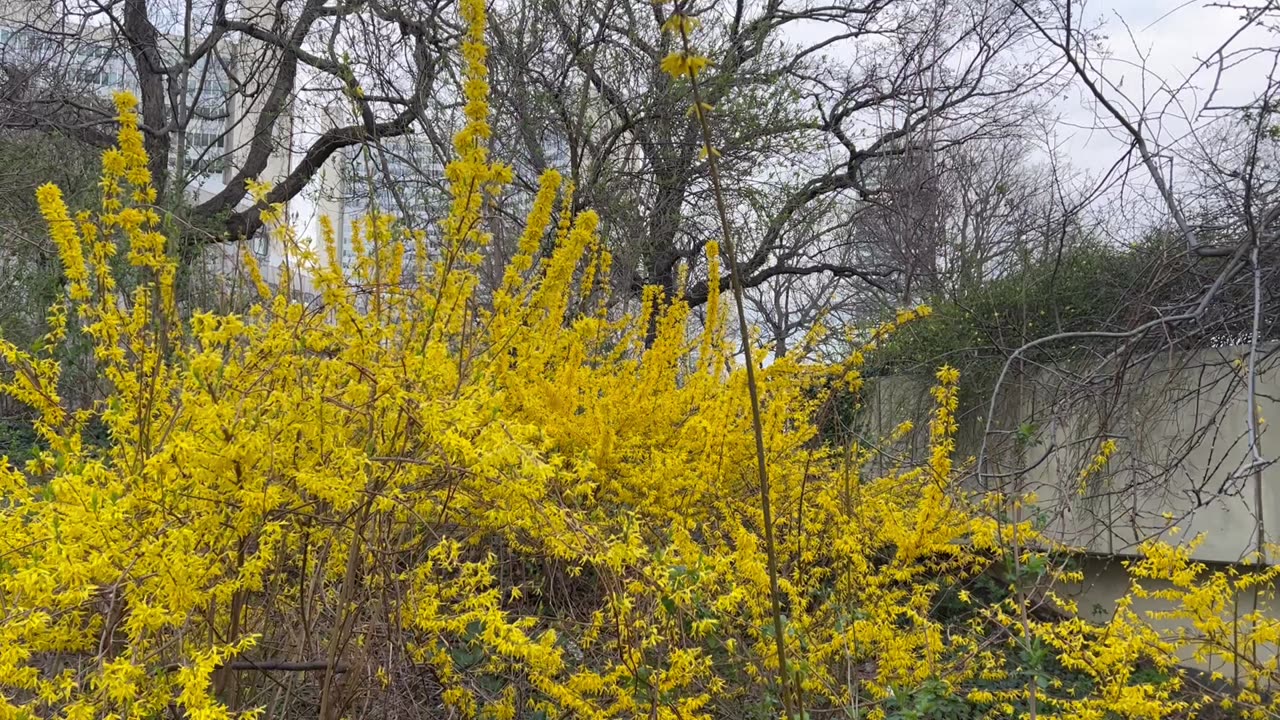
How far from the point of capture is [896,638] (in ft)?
10.2

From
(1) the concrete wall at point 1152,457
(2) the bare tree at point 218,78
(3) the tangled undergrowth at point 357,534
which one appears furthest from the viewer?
(2) the bare tree at point 218,78

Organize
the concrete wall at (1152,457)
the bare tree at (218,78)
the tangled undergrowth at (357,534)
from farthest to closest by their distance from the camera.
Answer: the bare tree at (218,78), the concrete wall at (1152,457), the tangled undergrowth at (357,534)

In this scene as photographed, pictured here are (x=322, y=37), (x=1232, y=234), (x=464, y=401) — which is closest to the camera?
(x=464, y=401)

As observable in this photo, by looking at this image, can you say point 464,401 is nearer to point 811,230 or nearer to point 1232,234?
point 1232,234

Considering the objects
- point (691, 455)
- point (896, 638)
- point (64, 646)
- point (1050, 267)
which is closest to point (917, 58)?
point (1050, 267)

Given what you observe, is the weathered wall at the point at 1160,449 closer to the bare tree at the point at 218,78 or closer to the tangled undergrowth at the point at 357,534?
the tangled undergrowth at the point at 357,534

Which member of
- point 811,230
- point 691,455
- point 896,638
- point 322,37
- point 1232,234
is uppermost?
point 322,37

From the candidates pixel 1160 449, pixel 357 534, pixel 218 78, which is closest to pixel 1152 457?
pixel 1160 449

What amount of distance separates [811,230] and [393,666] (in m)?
7.08

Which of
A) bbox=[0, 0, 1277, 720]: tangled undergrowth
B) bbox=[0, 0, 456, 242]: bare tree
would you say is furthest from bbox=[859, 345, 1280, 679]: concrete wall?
bbox=[0, 0, 456, 242]: bare tree

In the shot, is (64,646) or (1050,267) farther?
(1050,267)

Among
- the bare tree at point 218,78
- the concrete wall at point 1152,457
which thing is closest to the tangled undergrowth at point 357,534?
the concrete wall at point 1152,457

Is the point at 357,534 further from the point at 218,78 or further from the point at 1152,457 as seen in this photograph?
the point at 218,78

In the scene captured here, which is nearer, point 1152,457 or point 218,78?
point 1152,457
